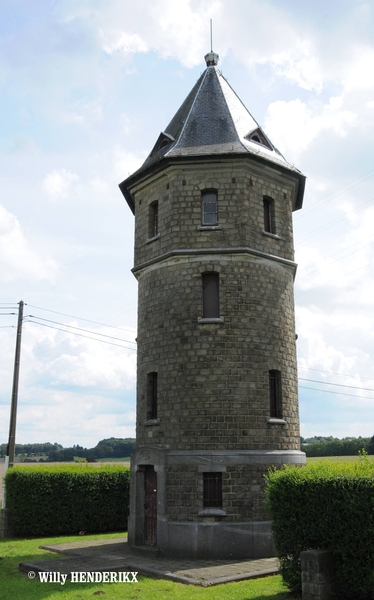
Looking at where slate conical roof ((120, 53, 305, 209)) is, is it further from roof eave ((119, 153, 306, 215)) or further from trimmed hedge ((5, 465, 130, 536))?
trimmed hedge ((5, 465, 130, 536))

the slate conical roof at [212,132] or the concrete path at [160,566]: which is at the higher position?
the slate conical roof at [212,132]

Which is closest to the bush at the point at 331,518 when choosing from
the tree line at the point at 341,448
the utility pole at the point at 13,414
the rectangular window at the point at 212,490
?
the rectangular window at the point at 212,490

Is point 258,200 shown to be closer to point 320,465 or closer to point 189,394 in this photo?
point 189,394

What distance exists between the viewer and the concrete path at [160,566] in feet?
44.6

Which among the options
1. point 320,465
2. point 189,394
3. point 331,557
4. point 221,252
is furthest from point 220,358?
point 331,557

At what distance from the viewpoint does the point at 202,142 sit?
1983 centimetres

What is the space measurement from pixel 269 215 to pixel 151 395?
307 inches

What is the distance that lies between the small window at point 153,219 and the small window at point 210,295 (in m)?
3.09

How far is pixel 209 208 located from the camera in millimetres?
19156

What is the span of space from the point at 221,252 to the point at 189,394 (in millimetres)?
4828

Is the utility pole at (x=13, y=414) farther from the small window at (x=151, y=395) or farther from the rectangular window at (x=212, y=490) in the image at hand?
the rectangular window at (x=212, y=490)

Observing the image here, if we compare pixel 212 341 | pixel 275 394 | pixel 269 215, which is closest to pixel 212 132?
pixel 269 215

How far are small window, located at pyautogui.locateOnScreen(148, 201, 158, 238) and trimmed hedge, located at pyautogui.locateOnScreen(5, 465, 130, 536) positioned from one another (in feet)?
34.6

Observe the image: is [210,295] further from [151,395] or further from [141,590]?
[141,590]
